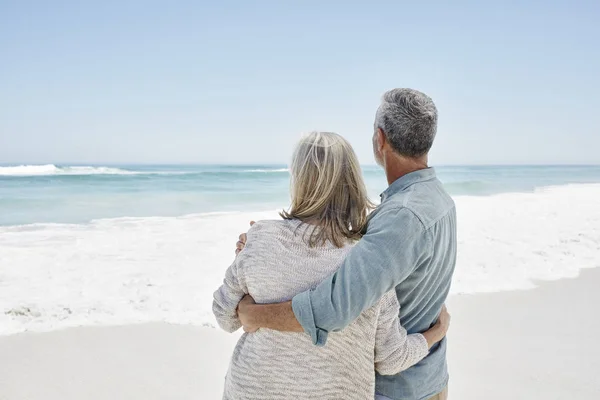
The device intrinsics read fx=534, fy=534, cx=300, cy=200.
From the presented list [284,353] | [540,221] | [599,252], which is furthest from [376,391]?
[540,221]

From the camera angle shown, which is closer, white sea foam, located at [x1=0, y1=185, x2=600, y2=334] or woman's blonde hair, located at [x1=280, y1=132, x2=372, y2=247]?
woman's blonde hair, located at [x1=280, y1=132, x2=372, y2=247]

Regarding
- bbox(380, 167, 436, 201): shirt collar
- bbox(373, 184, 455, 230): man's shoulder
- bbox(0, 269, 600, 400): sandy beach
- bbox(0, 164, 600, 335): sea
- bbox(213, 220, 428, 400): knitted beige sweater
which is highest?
bbox(380, 167, 436, 201): shirt collar

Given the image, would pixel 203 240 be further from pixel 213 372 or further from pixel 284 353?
pixel 284 353

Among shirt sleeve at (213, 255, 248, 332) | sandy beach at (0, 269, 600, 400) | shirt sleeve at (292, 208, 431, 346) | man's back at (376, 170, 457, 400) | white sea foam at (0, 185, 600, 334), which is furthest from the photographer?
white sea foam at (0, 185, 600, 334)

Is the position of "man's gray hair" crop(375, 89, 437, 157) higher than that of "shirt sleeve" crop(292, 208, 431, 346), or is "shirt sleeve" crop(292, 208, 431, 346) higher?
"man's gray hair" crop(375, 89, 437, 157)

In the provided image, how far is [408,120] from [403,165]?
0.14m

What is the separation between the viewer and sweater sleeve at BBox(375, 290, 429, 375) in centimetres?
145

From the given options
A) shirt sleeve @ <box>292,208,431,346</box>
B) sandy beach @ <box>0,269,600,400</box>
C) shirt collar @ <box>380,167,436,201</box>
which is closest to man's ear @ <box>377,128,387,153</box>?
shirt collar @ <box>380,167,436,201</box>

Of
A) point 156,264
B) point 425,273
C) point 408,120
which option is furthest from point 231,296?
point 156,264

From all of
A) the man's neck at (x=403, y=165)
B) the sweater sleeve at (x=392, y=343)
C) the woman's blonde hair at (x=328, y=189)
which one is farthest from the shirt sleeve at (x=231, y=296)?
the man's neck at (x=403, y=165)

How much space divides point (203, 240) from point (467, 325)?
4981 millimetres

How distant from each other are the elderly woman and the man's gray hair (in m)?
0.15

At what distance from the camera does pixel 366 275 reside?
4.31 ft

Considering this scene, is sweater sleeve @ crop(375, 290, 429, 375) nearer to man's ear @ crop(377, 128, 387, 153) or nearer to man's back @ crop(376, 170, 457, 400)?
man's back @ crop(376, 170, 457, 400)
